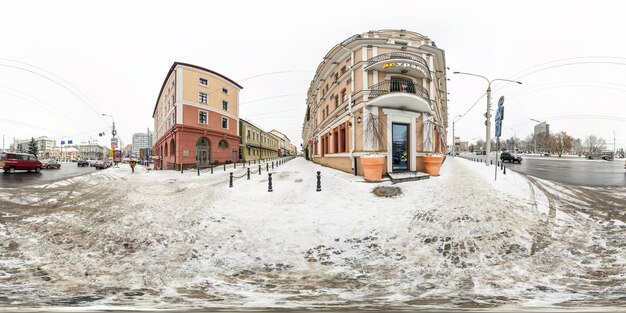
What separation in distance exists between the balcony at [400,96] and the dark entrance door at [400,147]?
1296 millimetres

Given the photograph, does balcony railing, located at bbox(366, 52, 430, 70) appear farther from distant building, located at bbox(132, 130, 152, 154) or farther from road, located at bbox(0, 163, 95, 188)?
distant building, located at bbox(132, 130, 152, 154)

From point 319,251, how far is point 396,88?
12.9 meters

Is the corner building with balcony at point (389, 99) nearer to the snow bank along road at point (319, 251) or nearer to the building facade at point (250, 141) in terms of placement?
the snow bank along road at point (319, 251)

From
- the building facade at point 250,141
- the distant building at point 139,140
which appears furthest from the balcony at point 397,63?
the distant building at point 139,140

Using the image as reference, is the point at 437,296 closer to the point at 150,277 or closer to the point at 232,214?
the point at 150,277

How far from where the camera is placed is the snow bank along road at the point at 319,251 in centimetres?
404

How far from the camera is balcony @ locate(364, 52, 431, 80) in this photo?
14.2m

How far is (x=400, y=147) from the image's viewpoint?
1538cm

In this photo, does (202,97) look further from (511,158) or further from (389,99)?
(511,158)

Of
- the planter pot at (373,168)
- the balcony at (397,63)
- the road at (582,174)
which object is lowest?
the road at (582,174)

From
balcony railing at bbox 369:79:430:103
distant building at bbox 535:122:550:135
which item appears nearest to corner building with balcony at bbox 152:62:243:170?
balcony railing at bbox 369:79:430:103

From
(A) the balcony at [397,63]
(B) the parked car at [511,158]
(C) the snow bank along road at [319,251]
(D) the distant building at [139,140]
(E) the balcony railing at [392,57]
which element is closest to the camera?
(C) the snow bank along road at [319,251]

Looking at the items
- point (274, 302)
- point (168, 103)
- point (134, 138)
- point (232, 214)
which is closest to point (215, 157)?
point (168, 103)

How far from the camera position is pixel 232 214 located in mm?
7945
